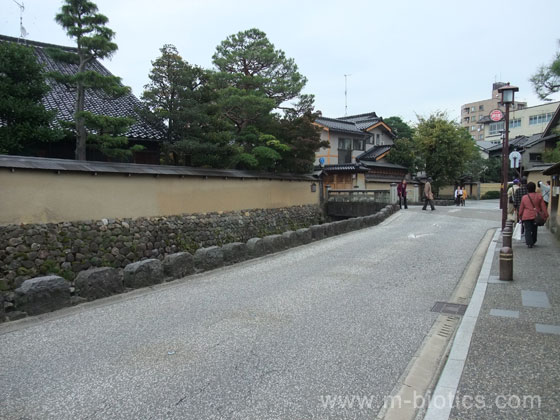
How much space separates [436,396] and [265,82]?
58.9ft

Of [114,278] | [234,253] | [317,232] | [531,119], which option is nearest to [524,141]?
[531,119]

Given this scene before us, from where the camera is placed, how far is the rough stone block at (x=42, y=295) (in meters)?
5.48

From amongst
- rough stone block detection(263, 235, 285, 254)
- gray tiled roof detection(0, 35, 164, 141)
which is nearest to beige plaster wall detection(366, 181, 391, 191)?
gray tiled roof detection(0, 35, 164, 141)

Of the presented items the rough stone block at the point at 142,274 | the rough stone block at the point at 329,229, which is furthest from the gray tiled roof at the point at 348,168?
the rough stone block at the point at 142,274

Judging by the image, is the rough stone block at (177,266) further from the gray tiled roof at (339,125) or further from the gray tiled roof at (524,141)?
the gray tiled roof at (524,141)

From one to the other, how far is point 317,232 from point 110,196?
703 centimetres

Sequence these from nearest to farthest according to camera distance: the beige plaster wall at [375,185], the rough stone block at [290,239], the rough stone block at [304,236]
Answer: the rough stone block at [290,239] → the rough stone block at [304,236] → the beige plaster wall at [375,185]

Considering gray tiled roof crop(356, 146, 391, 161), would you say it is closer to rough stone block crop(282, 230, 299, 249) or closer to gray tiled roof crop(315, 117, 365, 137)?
gray tiled roof crop(315, 117, 365, 137)

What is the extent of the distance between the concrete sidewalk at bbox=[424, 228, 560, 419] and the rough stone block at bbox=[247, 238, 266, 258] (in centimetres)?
538

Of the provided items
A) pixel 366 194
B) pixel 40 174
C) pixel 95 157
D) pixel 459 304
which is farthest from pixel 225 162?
pixel 459 304

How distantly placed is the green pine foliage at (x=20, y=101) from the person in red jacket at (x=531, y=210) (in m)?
14.3

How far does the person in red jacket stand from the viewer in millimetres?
9516

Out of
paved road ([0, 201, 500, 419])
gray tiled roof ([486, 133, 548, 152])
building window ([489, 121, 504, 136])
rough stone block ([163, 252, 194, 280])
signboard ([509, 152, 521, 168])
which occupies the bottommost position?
paved road ([0, 201, 500, 419])

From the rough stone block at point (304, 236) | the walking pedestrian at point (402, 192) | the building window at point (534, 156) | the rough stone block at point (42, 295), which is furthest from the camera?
the building window at point (534, 156)
